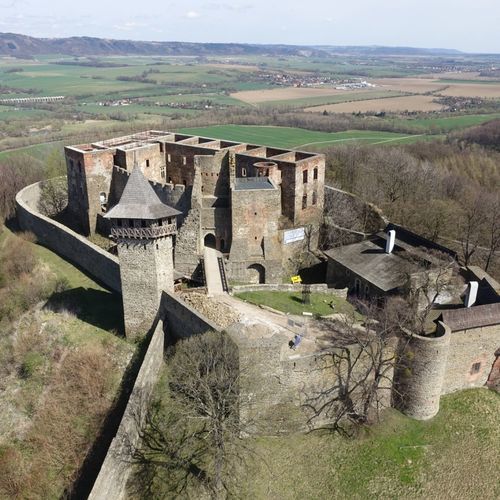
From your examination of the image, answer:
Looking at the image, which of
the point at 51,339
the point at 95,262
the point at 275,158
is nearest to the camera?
the point at 51,339

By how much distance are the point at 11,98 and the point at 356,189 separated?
127 meters

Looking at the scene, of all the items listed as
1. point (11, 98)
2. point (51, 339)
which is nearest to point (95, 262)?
point (51, 339)

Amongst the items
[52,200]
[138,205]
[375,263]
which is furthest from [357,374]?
[52,200]

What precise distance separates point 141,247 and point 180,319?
4135mm

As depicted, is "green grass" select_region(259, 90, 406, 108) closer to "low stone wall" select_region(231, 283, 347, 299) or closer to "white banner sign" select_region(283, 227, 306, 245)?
"white banner sign" select_region(283, 227, 306, 245)

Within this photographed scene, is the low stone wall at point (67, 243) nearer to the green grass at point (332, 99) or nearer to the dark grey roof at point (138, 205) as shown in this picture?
the dark grey roof at point (138, 205)

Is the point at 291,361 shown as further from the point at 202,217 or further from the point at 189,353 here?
the point at 202,217

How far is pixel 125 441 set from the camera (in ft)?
66.3

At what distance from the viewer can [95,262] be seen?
107 feet

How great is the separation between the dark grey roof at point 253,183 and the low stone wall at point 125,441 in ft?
44.5

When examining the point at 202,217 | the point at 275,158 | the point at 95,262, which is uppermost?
the point at 275,158

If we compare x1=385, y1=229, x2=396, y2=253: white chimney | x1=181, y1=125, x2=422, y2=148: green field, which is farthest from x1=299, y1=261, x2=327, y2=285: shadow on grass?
x1=181, y1=125, x2=422, y2=148: green field

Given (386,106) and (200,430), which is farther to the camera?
(386,106)

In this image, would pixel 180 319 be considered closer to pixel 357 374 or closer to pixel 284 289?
pixel 284 289
